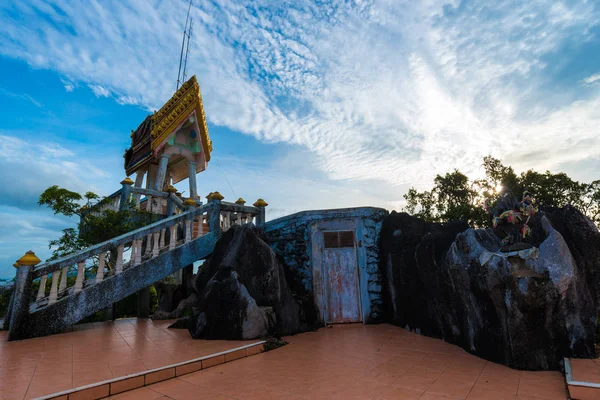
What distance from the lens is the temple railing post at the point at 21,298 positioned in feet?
20.5

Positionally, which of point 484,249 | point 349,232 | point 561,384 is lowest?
point 561,384

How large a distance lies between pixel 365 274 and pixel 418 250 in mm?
1942

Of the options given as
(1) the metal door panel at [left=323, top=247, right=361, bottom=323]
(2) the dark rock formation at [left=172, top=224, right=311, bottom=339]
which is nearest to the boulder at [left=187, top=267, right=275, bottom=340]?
(2) the dark rock formation at [left=172, top=224, right=311, bottom=339]

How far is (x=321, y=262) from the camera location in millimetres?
8211

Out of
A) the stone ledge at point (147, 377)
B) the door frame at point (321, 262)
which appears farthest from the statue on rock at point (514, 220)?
the stone ledge at point (147, 377)

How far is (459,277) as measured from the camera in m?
5.06

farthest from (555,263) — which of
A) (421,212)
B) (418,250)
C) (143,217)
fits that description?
(421,212)

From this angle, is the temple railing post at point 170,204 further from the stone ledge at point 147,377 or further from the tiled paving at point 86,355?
the stone ledge at point 147,377

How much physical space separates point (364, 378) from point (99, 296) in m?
6.29

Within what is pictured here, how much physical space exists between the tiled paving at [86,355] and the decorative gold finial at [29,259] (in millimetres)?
1561

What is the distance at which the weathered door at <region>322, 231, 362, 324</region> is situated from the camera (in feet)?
26.2

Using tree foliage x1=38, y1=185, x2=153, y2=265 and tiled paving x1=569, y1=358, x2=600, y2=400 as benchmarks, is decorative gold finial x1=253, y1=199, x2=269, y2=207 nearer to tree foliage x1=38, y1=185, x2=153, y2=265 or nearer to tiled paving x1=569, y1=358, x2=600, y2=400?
tree foliage x1=38, y1=185, x2=153, y2=265

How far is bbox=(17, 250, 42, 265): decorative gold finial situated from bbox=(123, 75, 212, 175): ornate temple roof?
708cm

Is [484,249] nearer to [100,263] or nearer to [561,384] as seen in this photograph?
[561,384]
